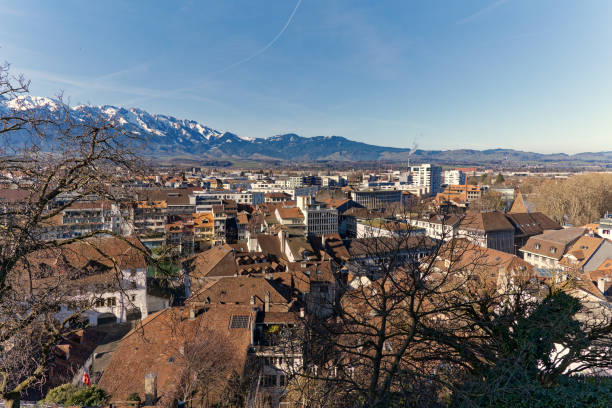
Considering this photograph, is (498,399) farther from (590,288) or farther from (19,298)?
(590,288)

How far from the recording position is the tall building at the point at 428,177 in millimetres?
143000

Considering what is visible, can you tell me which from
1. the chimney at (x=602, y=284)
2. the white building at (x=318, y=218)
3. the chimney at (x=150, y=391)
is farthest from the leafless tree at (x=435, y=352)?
the white building at (x=318, y=218)

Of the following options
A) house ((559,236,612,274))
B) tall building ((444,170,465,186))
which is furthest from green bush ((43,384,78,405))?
tall building ((444,170,465,186))

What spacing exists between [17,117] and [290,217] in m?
49.6

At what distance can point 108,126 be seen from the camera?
4.59m

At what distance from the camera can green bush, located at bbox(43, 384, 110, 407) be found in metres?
10.1

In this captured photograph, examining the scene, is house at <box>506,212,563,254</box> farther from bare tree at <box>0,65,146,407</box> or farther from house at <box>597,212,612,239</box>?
bare tree at <box>0,65,146,407</box>

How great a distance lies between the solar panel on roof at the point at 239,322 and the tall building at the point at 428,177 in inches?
5259

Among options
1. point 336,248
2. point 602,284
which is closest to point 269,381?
point 602,284

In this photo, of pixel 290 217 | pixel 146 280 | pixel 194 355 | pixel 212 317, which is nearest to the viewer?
pixel 194 355

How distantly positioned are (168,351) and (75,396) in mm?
5676

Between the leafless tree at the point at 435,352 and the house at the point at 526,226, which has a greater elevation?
the leafless tree at the point at 435,352

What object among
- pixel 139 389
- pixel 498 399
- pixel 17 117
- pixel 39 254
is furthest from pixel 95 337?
pixel 498 399

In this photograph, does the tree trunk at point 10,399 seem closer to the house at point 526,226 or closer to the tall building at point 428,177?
the house at point 526,226
